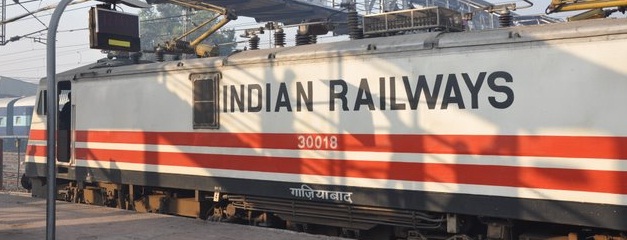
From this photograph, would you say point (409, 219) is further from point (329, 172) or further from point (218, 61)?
point (218, 61)

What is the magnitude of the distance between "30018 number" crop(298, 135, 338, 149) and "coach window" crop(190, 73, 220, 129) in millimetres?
1688

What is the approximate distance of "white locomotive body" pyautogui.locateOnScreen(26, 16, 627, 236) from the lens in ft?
21.3

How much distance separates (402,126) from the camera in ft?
25.6

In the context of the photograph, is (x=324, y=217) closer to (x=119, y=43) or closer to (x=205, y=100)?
(x=205, y=100)

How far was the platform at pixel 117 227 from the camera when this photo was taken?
8773 millimetres

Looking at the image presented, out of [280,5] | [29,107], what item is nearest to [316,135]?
[280,5]

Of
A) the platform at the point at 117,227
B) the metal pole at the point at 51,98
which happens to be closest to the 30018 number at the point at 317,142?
the platform at the point at 117,227

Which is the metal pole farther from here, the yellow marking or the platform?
the platform

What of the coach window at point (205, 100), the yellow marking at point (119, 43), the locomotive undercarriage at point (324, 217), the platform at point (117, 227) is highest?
the yellow marking at point (119, 43)

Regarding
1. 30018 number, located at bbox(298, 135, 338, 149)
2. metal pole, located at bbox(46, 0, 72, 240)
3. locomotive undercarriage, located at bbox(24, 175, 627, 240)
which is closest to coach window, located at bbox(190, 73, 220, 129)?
locomotive undercarriage, located at bbox(24, 175, 627, 240)

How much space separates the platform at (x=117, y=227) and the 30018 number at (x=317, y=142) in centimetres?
120

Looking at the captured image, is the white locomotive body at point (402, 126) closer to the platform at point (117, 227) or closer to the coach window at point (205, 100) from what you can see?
the coach window at point (205, 100)

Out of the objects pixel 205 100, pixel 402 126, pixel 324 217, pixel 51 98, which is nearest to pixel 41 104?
pixel 205 100

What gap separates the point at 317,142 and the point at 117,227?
11.2ft
